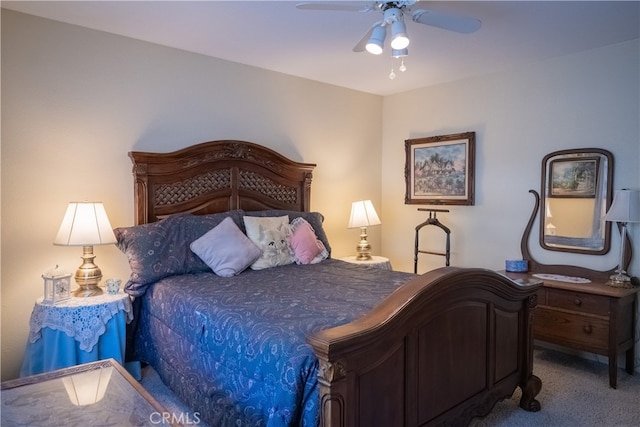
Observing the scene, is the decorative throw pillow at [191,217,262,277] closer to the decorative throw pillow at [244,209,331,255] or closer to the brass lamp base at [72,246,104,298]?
the decorative throw pillow at [244,209,331,255]

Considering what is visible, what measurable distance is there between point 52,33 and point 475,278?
10.4 feet

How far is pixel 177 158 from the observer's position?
3381 mm

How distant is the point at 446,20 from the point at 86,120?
253cm

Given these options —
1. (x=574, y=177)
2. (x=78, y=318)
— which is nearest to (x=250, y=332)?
(x=78, y=318)

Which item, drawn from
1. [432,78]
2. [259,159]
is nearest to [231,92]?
[259,159]

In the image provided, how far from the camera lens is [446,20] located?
7.48ft

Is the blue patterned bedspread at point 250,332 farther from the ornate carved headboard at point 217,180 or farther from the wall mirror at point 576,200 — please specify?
the wall mirror at point 576,200

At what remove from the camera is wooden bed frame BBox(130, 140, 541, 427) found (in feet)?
4.99

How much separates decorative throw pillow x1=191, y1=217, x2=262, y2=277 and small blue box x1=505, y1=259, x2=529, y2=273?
2.28m

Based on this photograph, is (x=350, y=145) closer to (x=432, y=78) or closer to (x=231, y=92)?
(x=432, y=78)

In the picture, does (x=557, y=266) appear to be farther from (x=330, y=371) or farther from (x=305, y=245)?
(x=330, y=371)

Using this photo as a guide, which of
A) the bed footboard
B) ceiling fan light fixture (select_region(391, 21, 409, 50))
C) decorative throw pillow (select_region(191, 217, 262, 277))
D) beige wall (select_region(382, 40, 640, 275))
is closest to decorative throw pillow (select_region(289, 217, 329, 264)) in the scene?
decorative throw pillow (select_region(191, 217, 262, 277))

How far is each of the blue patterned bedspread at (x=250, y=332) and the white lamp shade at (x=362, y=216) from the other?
1.15 m

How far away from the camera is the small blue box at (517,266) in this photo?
3723mm
